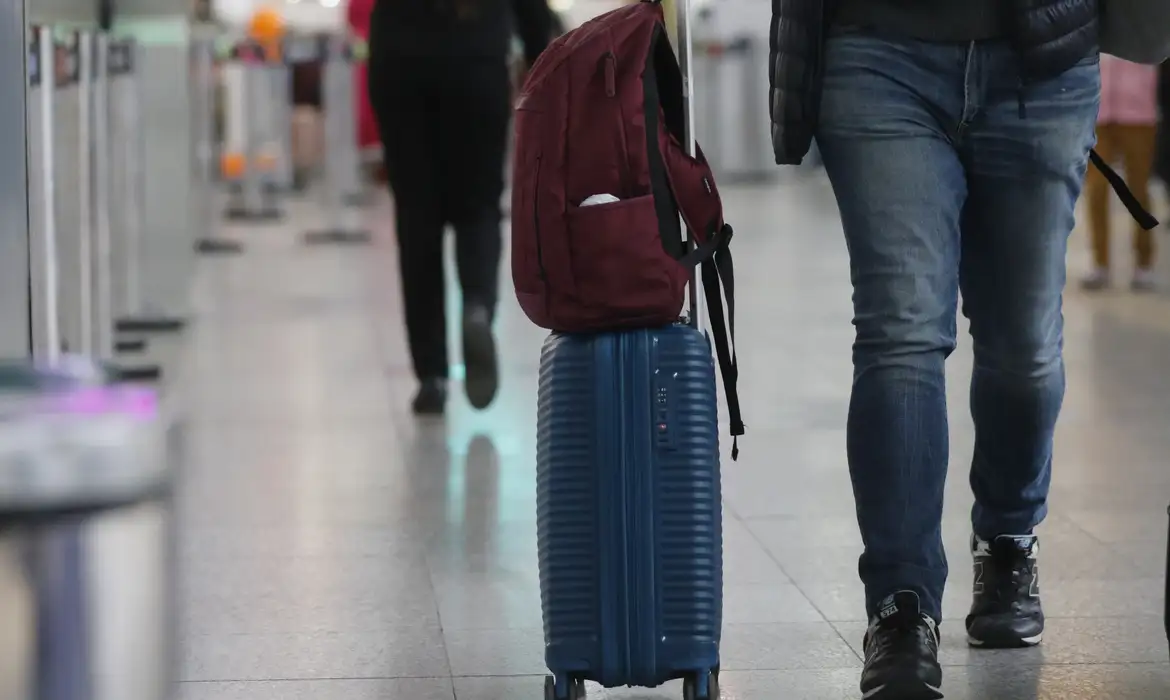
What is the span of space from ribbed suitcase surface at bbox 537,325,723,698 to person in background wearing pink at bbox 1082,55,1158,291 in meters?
6.99

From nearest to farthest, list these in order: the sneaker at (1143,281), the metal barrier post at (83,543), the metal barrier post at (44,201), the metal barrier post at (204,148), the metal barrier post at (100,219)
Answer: the metal barrier post at (83,543)
the metal barrier post at (44,201)
the metal barrier post at (100,219)
the sneaker at (1143,281)
the metal barrier post at (204,148)

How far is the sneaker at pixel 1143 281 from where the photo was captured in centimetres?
933

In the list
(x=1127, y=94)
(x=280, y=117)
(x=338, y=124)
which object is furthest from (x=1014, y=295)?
(x=280, y=117)

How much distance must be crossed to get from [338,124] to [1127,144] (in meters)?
6.53

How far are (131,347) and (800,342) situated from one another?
251cm

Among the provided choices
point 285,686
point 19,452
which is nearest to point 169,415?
point 19,452

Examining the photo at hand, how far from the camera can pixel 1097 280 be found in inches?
370

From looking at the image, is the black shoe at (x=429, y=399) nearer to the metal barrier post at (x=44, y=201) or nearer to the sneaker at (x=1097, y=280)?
the metal barrier post at (x=44, y=201)

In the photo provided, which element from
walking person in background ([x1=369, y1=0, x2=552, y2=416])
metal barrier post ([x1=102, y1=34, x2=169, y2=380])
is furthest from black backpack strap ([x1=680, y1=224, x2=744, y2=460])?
metal barrier post ([x1=102, y1=34, x2=169, y2=380])

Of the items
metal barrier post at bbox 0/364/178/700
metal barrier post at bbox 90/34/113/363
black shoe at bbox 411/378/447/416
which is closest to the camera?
metal barrier post at bbox 0/364/178/700

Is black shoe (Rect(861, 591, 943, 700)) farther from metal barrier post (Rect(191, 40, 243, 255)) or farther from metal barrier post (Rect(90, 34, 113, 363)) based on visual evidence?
metal barrier post (Rect(191, 40, 243, 255))

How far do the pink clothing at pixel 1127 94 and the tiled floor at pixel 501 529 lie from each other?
1.92 m

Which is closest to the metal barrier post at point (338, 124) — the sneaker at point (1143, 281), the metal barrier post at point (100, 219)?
the sneaker at point (1143, 281)

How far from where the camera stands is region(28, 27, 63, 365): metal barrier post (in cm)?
507
